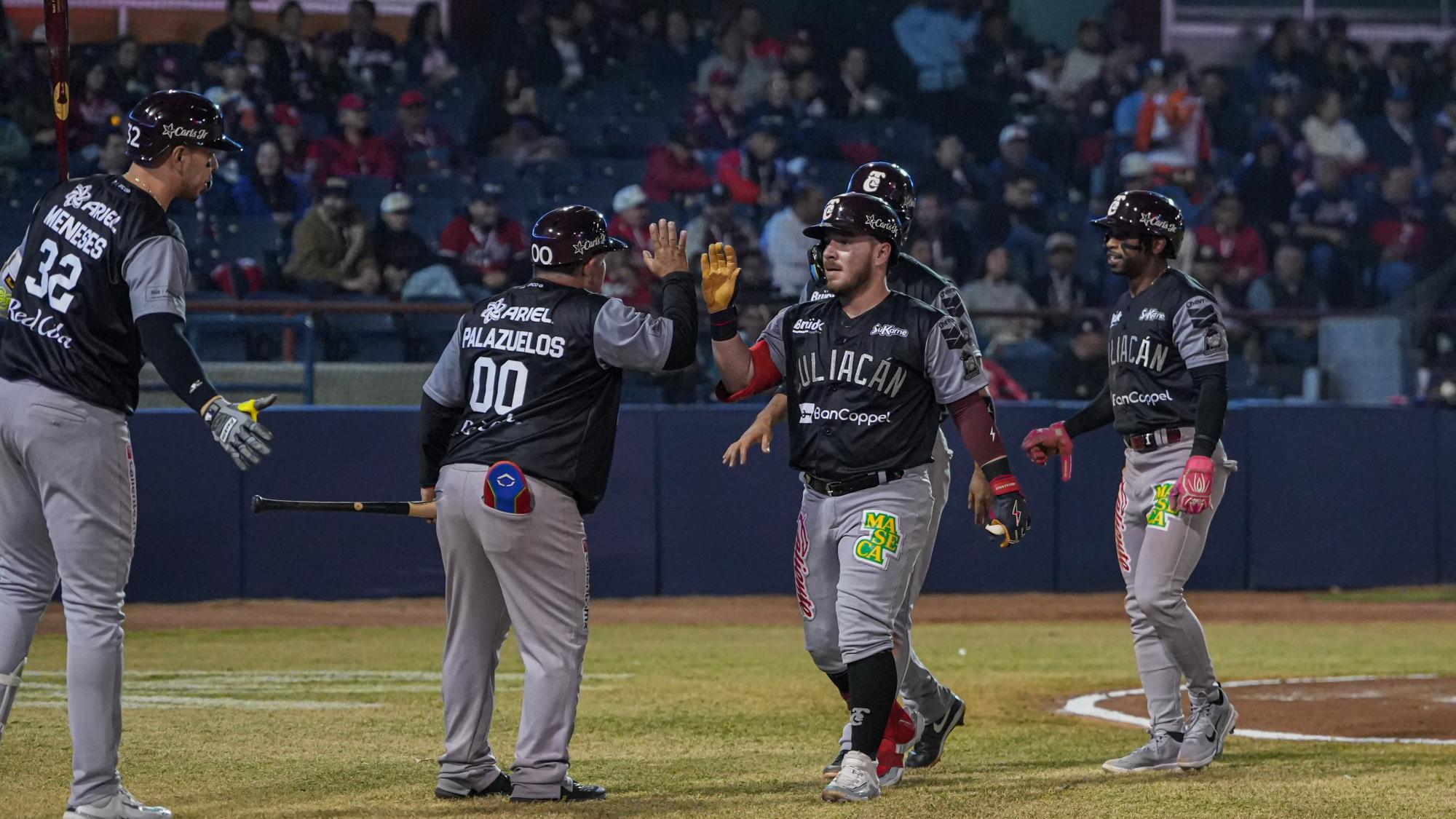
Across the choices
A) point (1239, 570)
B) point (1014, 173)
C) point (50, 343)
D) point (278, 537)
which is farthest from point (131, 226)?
point (1014, 173)

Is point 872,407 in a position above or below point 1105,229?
below

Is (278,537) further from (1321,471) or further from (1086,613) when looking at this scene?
(1321,471)

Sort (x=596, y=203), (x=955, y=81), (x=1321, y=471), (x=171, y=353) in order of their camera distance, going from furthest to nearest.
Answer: (x=955, y=81) → (x=596, y=203) → (x=1321, y=471) → (x=171, y=353)

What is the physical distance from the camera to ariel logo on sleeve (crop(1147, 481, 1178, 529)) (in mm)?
6371

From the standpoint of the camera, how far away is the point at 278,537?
12.9 m

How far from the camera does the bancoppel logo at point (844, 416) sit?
18.7 ft

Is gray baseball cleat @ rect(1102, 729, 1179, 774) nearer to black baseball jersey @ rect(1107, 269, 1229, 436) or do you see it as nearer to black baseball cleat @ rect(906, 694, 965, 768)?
black baseball cleat @ rect(906, 694, 965, 768)

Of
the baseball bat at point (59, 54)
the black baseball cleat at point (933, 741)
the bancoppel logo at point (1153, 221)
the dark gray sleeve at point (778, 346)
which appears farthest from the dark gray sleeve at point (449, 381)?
the bancoppel logo at point (1153, 221)

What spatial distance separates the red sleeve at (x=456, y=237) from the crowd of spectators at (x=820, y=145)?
0.02 m

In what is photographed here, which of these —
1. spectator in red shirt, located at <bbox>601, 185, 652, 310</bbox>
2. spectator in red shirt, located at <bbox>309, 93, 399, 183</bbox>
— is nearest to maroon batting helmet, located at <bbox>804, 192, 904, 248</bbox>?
spectator in red shirt, located at <bbox>601, 185, 652, 310</bbox>

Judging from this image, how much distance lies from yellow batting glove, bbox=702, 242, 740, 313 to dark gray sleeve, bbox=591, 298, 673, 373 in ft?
0.77

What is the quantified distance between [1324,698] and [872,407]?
4106mm

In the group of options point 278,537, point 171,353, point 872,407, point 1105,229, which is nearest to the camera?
point 171,353

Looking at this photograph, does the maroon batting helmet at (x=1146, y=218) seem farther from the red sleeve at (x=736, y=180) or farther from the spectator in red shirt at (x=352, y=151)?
the spectator in red shirt at (x=352, y=151)
